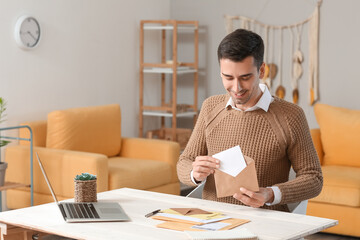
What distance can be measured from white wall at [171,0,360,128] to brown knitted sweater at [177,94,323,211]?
2913 millimetres

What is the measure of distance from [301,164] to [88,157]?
2109 millimetres

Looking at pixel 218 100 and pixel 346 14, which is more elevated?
pixel 346 14

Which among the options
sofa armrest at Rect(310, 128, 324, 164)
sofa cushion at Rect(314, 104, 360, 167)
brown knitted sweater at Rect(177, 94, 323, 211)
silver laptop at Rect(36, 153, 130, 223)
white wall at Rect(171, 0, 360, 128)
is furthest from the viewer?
white wall at Rect(171, 0, 360, 128)

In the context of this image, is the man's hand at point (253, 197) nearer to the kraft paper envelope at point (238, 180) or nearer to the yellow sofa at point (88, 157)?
the kraft paper envelope at point (238, 180)

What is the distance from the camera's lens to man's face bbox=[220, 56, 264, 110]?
2.26 metres

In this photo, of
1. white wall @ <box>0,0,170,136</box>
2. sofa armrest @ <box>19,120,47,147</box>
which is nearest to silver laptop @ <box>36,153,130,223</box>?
sofa armrest @ <box>19,120,47,147</box>

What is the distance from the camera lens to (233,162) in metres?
2.16

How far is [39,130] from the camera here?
470 cm

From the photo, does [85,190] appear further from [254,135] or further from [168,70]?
[168,70]

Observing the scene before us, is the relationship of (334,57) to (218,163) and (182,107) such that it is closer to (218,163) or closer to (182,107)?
(182,107)

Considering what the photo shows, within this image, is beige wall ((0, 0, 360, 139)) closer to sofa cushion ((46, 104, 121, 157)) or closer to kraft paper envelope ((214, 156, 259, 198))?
sofa cushion ((46, 104, 121, 157))

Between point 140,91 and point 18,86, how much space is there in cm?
139

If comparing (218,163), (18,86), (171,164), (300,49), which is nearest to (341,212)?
(171,164)

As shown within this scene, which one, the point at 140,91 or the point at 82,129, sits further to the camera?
the point at 140,91
